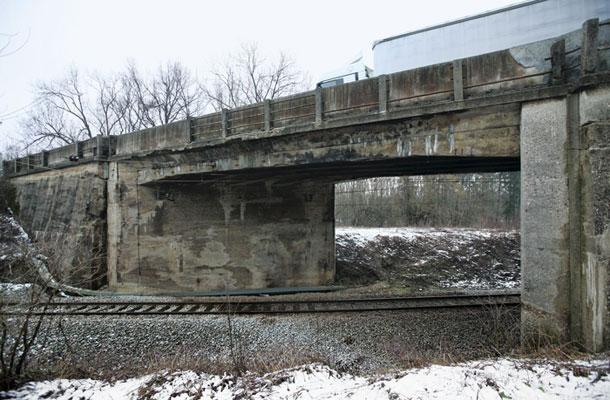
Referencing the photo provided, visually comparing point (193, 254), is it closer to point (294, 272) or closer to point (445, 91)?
point (294, 272)

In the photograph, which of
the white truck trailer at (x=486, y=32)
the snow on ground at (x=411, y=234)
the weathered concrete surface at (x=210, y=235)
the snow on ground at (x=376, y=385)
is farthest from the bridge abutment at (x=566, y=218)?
the snow on ground at (x=411, y=234)

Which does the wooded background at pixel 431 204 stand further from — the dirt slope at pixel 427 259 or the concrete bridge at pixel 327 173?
the concrete bridge at pixel 327 173

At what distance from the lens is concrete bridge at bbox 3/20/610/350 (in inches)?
178

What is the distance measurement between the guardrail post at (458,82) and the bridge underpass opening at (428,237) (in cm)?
702

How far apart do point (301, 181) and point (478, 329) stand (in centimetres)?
699

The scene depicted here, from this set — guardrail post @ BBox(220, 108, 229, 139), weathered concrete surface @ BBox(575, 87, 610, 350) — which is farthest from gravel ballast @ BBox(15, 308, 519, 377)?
guardrail post @ BBox(220, 108, 229, 139)

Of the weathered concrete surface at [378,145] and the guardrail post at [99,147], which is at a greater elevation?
the guardrail post at [99,147]

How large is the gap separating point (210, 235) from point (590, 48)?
34.9ft

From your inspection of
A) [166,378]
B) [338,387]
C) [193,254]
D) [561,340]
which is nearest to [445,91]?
[561,340]

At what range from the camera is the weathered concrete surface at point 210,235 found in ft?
35.6

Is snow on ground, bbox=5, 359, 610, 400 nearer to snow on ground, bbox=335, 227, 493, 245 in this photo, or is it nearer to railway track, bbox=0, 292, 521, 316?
railway track, bbox=0, 292, 521, 316

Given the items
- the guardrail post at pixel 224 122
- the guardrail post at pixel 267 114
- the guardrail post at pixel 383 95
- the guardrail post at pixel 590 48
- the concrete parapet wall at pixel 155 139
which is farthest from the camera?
the concrete parapet wall at pixel 155 139

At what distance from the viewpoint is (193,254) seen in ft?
36.4

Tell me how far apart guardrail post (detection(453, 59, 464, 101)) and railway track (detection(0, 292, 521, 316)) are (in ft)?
14.9
